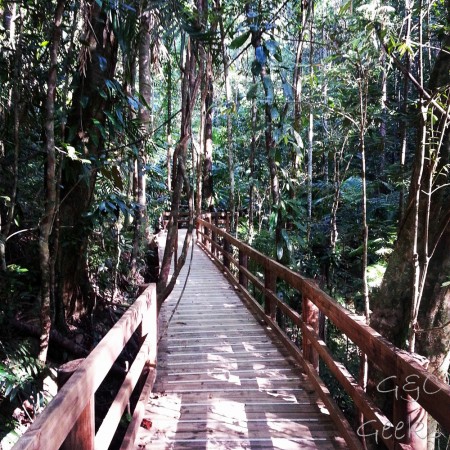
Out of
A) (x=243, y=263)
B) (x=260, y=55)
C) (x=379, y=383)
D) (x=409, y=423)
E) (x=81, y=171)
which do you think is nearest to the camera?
(x=409, y=423)

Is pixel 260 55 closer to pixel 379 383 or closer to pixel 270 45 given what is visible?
pixel 270 45

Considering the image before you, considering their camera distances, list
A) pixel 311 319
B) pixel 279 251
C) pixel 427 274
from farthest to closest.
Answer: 1. pixel 279 251
2. pixel 427 274
3. pixel 311 319

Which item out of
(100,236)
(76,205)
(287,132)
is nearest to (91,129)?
(76,205)

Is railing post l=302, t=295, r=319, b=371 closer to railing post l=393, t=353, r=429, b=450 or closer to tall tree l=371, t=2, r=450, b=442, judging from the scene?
tall tree l=371, t=2, r=450, b=442

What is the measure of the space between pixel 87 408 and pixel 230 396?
1.74 metres

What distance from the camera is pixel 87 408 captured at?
5.57 feet

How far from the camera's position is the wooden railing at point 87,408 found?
48.8 inches

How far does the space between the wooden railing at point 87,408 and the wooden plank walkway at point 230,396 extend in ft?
0.81

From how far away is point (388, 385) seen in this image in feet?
11.6

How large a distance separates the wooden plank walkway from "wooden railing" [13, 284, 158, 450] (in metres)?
0.25

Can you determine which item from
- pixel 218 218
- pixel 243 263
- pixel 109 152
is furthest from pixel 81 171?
pixel 218 218

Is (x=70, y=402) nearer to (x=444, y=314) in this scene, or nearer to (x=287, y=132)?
(x=444, y=314)

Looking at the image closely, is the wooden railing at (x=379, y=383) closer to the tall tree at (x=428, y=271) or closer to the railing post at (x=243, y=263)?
the tall tree at (x=428, y=271)

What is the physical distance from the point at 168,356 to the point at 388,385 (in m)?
2.01
